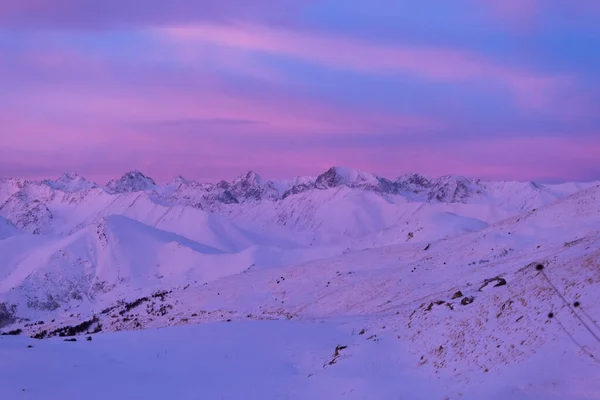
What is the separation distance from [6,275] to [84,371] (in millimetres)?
154855

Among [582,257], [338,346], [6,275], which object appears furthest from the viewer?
[6,275]

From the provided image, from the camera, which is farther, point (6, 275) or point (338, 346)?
point (6, 275)

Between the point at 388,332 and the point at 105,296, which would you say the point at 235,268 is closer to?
the point at 105,296

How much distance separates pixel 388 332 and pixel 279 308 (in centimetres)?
2134

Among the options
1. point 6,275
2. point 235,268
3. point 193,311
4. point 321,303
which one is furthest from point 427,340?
point 6,275

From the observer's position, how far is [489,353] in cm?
1759

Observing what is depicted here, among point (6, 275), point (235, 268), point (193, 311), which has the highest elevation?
point (193, 311)

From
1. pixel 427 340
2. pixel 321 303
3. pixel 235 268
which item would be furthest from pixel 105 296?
pixel 427 340

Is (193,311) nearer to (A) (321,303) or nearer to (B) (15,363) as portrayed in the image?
(A) (321,303)

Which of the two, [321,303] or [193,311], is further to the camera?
[193,311]

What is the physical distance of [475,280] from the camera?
112 ft

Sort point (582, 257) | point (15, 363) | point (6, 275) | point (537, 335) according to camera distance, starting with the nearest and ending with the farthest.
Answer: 1. point (537, 335)
2. point (15, 363)
3. point (582, 257)
4. point (6, 275)

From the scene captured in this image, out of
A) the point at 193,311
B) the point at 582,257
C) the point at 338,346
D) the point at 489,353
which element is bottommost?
the point at 193,311

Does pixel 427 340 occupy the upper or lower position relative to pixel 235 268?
upper
